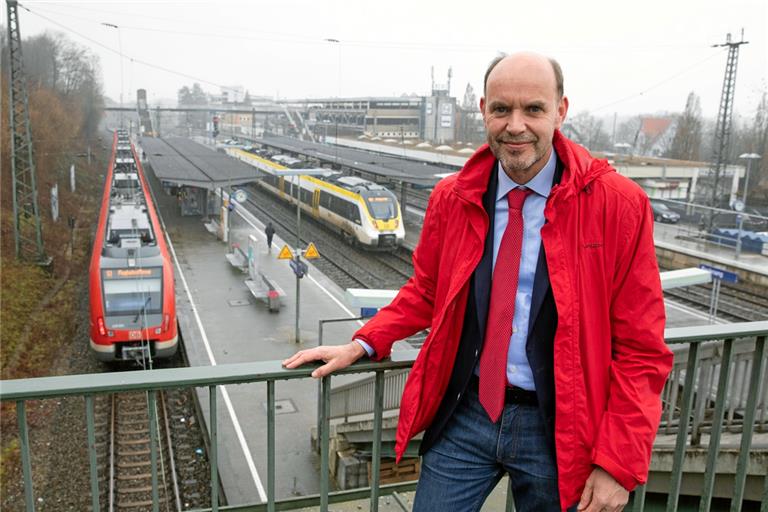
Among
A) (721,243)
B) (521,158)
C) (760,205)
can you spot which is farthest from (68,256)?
(760,205)

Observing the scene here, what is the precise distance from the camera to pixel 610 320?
1.90m

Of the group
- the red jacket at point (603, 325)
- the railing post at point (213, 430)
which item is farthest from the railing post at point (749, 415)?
the railing post at point (213, 430)

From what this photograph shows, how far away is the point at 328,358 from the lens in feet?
7.11

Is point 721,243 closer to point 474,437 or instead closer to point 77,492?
point 77,492

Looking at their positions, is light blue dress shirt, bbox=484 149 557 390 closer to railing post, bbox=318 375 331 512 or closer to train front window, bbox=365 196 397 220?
railing post, bbox=318 375 331 512

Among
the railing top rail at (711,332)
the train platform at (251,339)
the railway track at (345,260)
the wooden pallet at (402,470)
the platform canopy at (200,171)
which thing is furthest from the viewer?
the platform canopy at (200,171)

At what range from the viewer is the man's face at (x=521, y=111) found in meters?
1.86

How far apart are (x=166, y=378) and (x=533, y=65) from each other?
4.48 feet

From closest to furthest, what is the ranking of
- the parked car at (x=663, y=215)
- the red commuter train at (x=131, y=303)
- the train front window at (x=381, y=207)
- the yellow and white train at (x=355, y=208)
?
the red commuter train at (x=131, y=303) < the yellow and white train at (x=355, y=208) < the train front window at (x=381, y=207) < the parked car at (x=663, y=215)

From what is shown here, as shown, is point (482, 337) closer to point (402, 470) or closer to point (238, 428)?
point (402, 470)

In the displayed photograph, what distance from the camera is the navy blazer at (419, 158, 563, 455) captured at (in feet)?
6.23

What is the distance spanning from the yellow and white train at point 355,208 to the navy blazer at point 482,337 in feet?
65.5

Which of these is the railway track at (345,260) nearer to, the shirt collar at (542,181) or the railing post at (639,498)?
the railing post at (639,498)

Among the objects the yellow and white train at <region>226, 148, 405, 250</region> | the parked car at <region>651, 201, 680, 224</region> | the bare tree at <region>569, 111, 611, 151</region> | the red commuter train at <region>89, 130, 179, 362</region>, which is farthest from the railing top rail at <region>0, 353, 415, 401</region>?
the bare tree at <region>569, 111, 611, 151</region>
